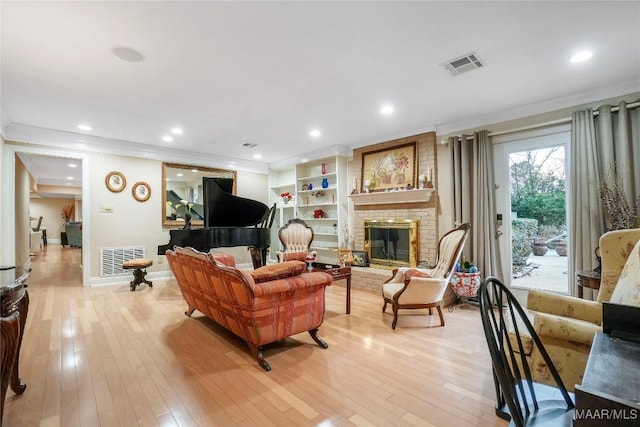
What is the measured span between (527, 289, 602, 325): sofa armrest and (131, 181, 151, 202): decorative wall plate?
618 centimetres

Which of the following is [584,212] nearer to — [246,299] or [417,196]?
[417,196]

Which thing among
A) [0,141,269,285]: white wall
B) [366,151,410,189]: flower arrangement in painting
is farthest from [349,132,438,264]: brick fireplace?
[0,141,269,285]: white wall

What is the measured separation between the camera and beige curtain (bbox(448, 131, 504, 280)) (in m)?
3.98

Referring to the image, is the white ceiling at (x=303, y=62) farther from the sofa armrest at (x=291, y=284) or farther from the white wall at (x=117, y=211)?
the sofa armrest at (x=291, y=284)

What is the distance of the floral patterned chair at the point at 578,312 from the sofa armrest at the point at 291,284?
1.55 m

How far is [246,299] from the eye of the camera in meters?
2.22

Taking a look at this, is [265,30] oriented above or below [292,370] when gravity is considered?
above

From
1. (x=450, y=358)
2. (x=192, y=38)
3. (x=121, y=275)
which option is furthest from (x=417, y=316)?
(x=121, y=275)

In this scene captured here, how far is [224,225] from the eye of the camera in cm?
499

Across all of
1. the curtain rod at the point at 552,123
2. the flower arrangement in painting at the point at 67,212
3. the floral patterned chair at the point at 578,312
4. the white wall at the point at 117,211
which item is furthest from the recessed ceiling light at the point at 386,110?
the flower arrangement in painting at the point at 67,212

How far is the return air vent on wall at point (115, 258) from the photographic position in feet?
17.0

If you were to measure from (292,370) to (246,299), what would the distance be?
66cm

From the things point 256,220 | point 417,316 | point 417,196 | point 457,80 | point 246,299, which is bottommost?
point 417,316

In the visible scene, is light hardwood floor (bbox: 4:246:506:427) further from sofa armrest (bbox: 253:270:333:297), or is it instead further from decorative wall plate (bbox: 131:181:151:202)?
decorative wall plate (bbox: 131:181:151:202)
